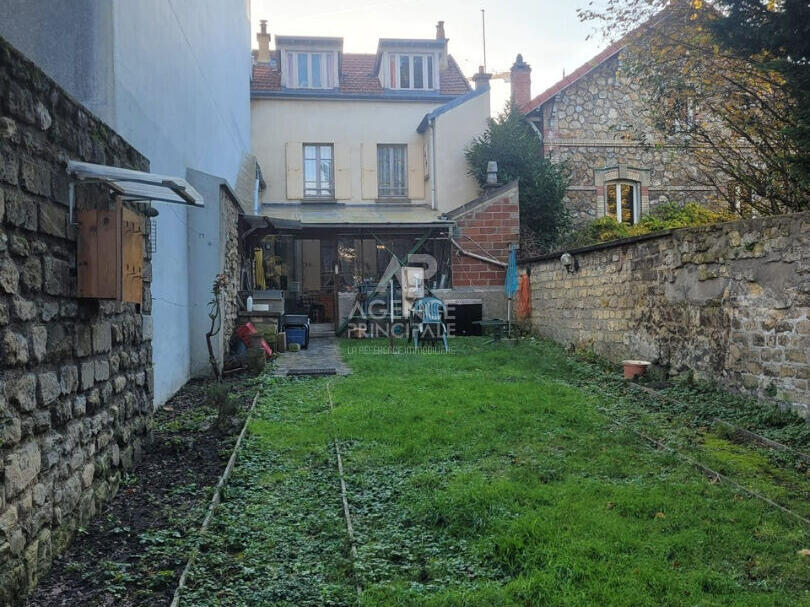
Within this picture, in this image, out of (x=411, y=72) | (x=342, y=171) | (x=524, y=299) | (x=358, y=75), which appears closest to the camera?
(x=524, y=299)

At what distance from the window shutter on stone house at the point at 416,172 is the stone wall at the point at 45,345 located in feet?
54.5

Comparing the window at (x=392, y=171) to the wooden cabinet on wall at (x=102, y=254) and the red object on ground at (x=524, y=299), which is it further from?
the wooden cabinet on wall at (x=102, y=254)

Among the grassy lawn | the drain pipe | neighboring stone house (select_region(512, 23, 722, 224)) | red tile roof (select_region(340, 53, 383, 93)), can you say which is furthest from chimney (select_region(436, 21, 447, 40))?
the grassy lawn

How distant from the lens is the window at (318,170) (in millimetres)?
21109

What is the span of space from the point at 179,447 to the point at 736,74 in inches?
353

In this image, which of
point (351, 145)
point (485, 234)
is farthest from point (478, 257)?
point (351, 145)

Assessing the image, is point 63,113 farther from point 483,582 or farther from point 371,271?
point 371,271

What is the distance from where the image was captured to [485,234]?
17.4 meters

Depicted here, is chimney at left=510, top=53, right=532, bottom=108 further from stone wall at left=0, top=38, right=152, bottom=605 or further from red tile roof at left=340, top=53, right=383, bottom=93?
stone wall at left=0, top=38, right=152, bottom=605

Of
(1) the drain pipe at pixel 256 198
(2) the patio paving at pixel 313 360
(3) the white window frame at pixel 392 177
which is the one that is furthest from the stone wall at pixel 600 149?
(2) the patio paving at pixel 313 360

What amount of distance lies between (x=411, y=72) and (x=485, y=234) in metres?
7.45

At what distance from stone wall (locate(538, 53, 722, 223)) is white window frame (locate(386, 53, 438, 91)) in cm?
427

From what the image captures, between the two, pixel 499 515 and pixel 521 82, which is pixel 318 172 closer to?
pixel 521 82

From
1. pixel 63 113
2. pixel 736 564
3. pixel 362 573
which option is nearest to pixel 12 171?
pixel 63 113
